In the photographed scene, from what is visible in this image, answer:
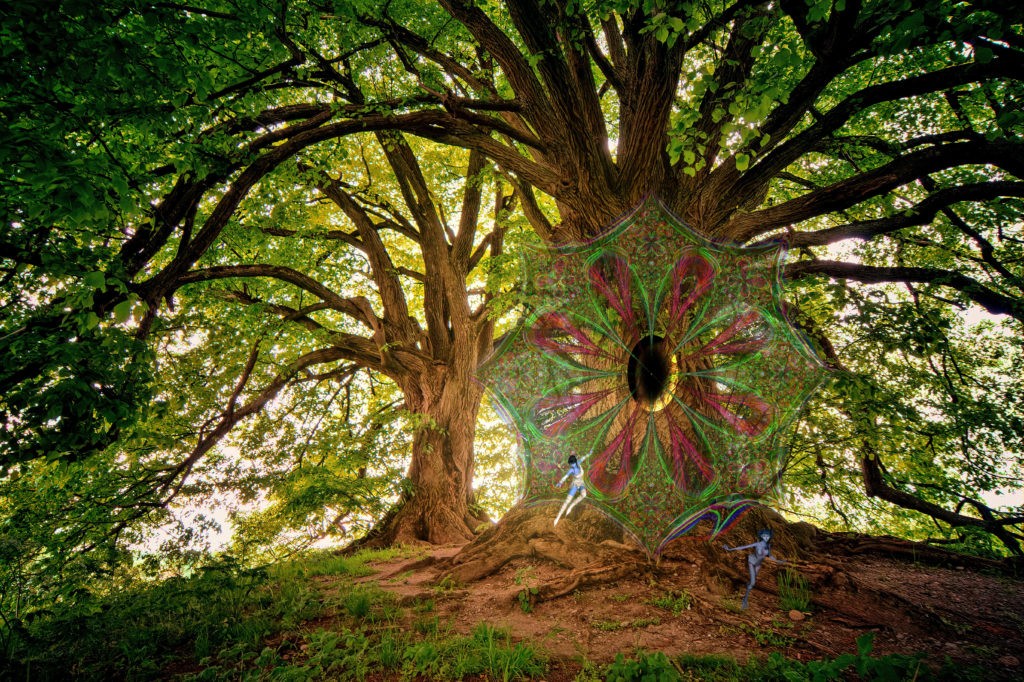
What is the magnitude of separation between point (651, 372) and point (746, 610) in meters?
2.39

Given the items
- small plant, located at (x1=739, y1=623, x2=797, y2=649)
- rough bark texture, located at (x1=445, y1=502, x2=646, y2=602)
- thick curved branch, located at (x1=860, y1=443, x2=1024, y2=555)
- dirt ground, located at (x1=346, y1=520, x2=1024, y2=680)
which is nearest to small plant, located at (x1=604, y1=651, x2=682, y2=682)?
dirt ground, located at (x1=346, y1=520, x2=1024, y2=680)

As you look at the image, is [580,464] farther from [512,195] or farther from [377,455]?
[512,195]

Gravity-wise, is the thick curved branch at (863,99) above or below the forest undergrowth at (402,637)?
above

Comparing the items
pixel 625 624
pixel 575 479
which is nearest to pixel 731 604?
pixel 625 624

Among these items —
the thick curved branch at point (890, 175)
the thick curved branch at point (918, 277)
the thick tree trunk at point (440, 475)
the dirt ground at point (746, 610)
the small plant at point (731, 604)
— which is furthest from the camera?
the thick tree trunk at point (440, 475)

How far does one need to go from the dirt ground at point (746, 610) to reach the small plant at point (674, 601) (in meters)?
0.01

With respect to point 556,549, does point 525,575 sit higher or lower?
lower

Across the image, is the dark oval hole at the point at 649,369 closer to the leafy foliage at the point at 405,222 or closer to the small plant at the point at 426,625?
the leafy foliage at the point at 405,222

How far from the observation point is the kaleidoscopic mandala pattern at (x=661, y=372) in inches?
178

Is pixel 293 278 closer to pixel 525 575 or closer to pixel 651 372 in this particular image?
pixel 525 575

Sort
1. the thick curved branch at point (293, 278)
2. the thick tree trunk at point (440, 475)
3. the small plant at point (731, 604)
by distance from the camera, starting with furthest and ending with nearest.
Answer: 1. the thick tree trunk at point (440, 475)
2. the thick curved branch at point (293, 278)
3. the small plant at point (731, 604)

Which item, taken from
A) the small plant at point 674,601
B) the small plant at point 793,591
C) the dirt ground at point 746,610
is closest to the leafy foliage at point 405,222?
the dirt ground at point 746,610

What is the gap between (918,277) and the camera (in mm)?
5547

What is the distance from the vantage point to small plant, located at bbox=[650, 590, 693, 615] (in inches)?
149
